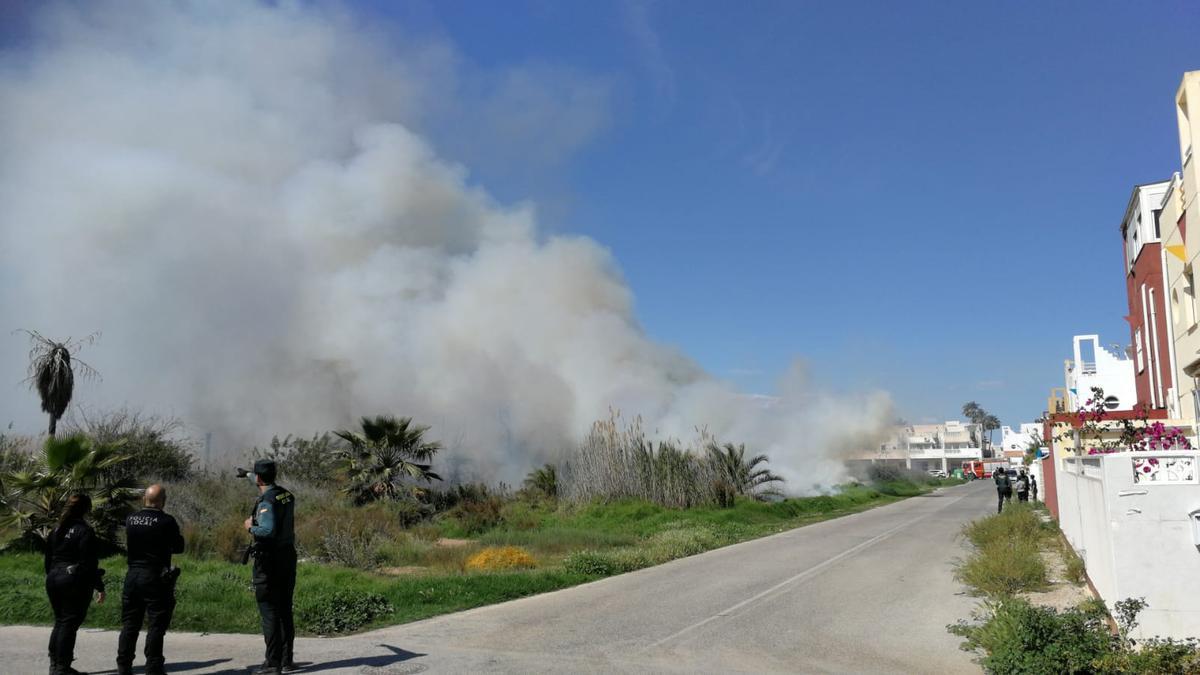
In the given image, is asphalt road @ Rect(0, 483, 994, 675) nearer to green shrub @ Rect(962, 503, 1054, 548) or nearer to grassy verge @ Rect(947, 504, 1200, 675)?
grassy verge @ Rect(947, 504, 1200, 675)

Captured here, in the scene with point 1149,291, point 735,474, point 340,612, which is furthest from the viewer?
point 735,474

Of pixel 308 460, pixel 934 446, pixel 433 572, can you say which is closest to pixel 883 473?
pixel 308 460

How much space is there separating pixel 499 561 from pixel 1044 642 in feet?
30.4

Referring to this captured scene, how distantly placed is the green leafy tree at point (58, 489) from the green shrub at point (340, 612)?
284 inches

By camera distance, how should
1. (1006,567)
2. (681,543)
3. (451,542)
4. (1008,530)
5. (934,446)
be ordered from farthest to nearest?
(934,446)
(451,542)
(681,543)
(1008,530)
(1006,567)

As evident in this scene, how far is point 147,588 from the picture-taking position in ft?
20.7

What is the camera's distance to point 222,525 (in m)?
16.2

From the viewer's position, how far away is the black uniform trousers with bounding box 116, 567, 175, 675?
6.29m

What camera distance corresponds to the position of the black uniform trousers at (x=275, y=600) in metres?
6.50

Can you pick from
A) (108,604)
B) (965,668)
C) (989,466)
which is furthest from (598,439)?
(989,466)

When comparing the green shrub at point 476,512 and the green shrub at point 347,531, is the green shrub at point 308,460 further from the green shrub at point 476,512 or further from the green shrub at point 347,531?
the green shrub at point 476,512

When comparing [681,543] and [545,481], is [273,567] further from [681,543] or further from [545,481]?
[545,481]

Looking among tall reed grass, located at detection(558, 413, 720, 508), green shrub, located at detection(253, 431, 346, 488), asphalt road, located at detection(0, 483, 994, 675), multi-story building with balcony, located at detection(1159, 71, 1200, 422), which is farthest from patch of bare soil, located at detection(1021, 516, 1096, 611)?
green shrub, located at detection(253, 431, 346, 488)

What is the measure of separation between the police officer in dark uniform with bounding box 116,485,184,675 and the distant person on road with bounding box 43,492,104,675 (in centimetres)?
30
